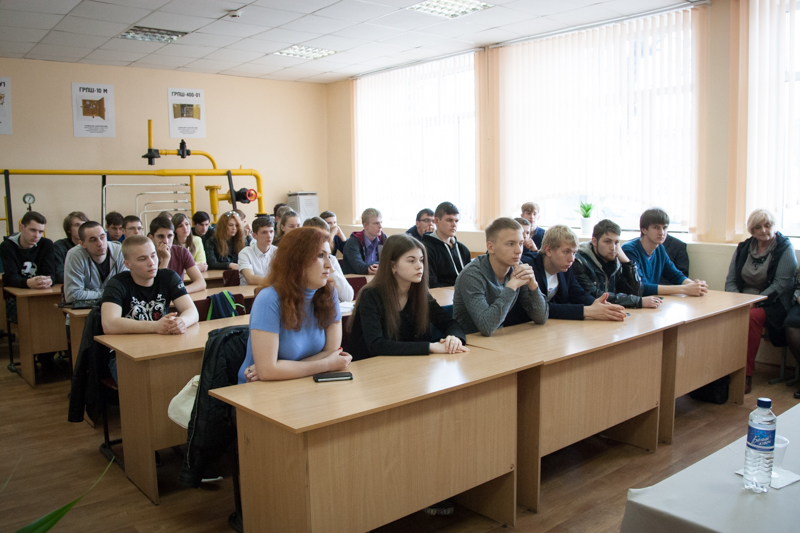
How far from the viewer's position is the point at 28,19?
5.88 m

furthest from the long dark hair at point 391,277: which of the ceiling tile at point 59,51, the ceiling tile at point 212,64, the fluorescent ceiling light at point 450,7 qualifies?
the ceiling tile at point 212,64

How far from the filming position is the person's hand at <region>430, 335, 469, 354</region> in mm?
2805

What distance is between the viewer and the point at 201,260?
20.1 feet

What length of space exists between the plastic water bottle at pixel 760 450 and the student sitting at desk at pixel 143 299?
8.71 ft

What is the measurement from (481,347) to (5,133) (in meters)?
7.13

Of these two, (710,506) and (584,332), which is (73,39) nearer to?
(584,332)

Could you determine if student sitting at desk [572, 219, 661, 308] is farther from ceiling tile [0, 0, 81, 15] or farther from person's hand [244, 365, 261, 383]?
ceiling tile [0, 0, 81, 15]

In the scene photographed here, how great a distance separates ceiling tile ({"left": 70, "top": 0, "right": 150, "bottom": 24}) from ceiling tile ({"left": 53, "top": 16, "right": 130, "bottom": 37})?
0.14 metres

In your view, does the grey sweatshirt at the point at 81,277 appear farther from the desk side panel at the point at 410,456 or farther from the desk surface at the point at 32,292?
the desk side panel at the point at 410,456

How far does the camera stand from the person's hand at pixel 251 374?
2.46 metres

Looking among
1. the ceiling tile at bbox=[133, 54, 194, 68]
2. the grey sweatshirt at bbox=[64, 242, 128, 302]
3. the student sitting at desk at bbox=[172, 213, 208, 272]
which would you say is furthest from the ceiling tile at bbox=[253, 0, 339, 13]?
the grey sweatshirt at bbox=[64, 242, 128, 302]

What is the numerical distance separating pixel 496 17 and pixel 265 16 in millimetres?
2278

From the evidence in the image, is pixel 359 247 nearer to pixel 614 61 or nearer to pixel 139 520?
pixel 614 61

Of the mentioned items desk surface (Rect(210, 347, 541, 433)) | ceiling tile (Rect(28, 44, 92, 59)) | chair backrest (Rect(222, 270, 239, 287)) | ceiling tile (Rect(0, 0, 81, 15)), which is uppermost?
ceiling tile (Rect(28, 44, 92, 59))
